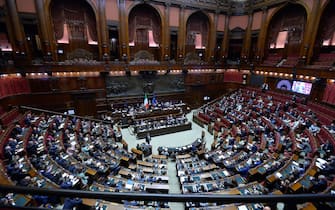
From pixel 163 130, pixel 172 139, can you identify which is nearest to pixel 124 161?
pixel 172 139

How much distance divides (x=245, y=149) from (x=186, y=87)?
409 inches

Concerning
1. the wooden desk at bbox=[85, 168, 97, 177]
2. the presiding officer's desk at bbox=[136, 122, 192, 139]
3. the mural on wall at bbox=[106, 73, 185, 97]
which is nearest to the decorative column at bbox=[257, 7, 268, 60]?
the mural on wall at bbox=[106, 73, 185, 97]

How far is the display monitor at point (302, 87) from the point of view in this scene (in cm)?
1315

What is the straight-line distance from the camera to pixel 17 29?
12148mm

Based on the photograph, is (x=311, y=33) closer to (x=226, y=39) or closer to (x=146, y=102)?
(x=226, y=39)

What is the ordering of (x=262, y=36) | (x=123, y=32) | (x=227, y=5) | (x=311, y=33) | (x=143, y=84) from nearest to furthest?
1. (x=311, y=33)
2. (x=123, y=32)
3. (x=143, y=84)
4. (x=262, y=36)
5. (x=227, y=5)

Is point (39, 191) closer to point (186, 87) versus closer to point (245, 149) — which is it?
point (245, 149)

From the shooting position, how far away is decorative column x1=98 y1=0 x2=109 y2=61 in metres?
14.3

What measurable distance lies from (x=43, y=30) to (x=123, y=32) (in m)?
5.79

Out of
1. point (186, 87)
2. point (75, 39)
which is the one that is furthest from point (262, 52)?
point (75, 39)

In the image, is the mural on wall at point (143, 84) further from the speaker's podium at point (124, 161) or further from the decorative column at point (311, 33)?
the decorative column at point (311, 33)

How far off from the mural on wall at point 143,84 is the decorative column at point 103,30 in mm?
2116

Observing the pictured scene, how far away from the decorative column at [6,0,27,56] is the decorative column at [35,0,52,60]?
114 centimetres

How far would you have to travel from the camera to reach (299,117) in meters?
10.8
